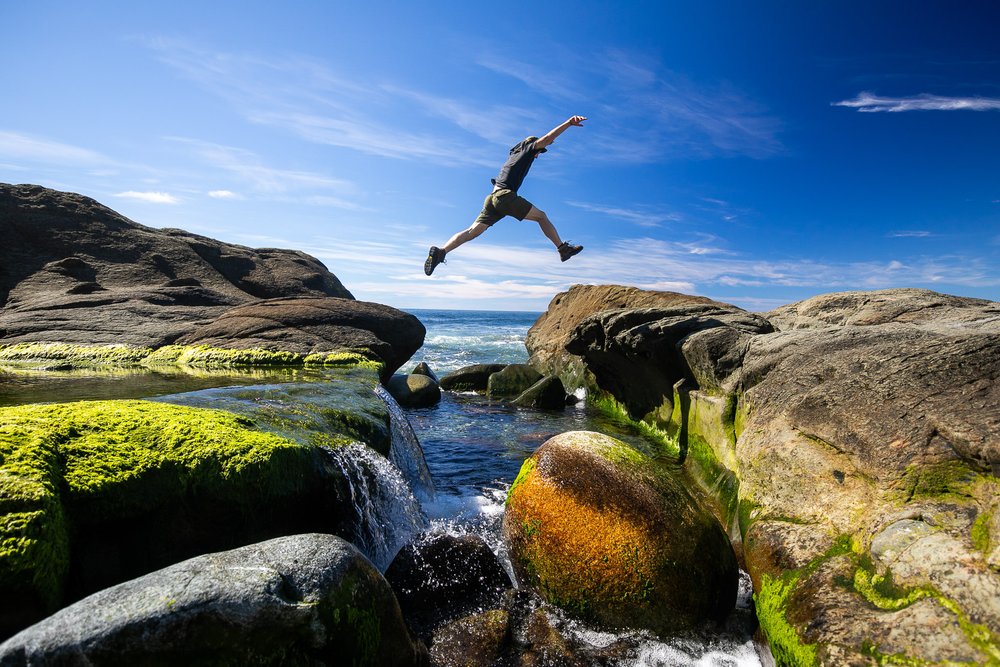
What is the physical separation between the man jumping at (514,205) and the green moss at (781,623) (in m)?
6.89

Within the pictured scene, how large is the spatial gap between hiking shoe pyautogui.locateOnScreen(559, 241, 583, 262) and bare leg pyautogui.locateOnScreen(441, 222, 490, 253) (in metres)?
1.58

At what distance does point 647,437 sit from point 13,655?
11.0 metres

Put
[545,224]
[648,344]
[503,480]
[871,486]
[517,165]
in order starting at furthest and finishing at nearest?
[648,344] < [545,224] < [517,165] < [503,480] < [871,486]

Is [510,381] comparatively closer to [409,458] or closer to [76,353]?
[409,458]

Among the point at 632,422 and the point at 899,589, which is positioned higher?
the point at 899,589

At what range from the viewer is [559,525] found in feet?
16.0

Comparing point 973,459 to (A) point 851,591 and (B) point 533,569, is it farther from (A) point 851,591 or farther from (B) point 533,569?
(B) point 533,569

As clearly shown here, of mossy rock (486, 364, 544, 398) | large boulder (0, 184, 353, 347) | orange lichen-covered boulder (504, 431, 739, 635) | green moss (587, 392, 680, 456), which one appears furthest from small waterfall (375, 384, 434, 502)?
mossy rock (486, 364, 544, 398)

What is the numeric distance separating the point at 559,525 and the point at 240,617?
3.01 meters

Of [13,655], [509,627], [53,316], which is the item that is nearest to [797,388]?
[509,627]

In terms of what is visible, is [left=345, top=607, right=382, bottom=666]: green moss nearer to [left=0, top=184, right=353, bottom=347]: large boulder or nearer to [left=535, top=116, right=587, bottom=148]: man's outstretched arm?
[left=535, top=116, right=587, bottom=148]: man's outstretched arm

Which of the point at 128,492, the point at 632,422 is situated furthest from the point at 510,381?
the point at 128,492

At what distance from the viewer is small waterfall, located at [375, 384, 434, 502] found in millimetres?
7666

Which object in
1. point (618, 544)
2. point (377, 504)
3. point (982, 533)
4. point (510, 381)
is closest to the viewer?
point (982, 533)
